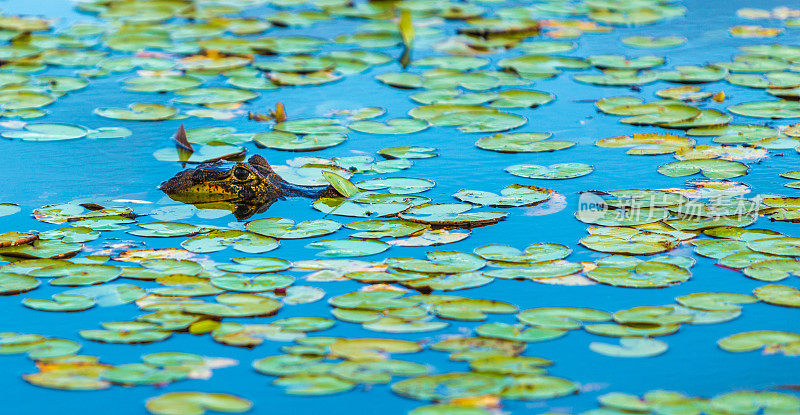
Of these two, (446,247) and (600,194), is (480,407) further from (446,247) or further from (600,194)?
(600,194)

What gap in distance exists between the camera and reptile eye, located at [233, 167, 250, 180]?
6.25 m

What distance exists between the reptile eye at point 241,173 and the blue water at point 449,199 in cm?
35

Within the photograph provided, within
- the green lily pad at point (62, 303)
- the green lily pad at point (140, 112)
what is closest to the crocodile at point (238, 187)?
the green lily pad at point (140, 112)

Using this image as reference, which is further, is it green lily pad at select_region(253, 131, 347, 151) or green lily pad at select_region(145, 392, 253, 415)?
green lily pad at select_region(253, 131, 347, 151)

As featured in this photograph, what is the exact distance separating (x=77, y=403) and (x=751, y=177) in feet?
13.8

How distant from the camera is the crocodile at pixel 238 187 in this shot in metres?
6.20

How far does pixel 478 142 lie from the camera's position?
22.9 feet

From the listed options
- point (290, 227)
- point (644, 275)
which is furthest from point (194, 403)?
point (644, 275)

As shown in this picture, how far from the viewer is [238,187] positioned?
20.6 feet

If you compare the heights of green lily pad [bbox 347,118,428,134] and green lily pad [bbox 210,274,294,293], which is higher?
green lily pad [bbox 347,118,428,134]

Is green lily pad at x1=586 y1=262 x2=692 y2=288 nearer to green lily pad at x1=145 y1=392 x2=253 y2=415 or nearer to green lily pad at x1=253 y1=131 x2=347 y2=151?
green lily pad at x1=145 y1=392 x2=253 y2=415

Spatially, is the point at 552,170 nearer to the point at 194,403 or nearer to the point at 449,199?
the point at 449,199

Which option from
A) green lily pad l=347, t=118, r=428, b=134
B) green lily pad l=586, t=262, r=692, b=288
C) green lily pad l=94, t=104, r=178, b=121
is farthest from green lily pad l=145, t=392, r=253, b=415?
green lily pad l=94, t=104, r=178, b=121

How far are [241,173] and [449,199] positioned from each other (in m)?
1.33
